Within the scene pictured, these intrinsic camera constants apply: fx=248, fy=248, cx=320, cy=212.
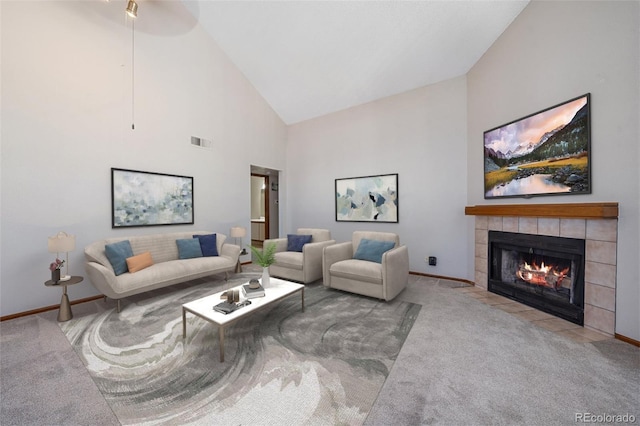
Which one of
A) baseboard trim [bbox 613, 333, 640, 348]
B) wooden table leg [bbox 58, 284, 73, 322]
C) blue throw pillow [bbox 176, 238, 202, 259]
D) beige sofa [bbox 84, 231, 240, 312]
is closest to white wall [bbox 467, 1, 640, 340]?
baseboard trim [bbox 613, 333, 640, 348]

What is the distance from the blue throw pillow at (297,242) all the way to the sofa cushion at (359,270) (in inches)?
41.7

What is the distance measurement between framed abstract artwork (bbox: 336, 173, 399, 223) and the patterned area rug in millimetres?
2143

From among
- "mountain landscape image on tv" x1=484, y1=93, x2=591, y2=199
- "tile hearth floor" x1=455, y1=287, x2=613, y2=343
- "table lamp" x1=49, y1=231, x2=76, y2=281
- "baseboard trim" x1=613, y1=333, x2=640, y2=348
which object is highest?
"mountain landscape image on tv" x1=484, y1=93, x2=591, y2=199

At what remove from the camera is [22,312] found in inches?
115

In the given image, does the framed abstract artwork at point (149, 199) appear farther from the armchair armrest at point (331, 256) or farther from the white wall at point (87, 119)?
the armchair armrest at point (331, 256)

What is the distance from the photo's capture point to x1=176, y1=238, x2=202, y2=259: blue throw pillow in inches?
157

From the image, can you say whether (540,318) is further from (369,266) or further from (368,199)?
(368,199)

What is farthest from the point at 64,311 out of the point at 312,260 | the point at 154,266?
the point at 312,260

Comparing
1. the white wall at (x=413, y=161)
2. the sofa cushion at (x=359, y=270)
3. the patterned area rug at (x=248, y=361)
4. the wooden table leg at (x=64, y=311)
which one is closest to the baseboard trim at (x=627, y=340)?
the patterned area rug at (x=248, y=361)

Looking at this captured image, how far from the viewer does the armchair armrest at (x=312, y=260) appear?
3928mm

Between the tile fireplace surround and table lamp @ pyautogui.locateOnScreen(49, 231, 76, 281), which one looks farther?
table lamp @ pyautogui.locateOnScreen(49, 231, 76, 281)

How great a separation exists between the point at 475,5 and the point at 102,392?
17.3ft

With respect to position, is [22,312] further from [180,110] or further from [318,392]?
[318,392]
